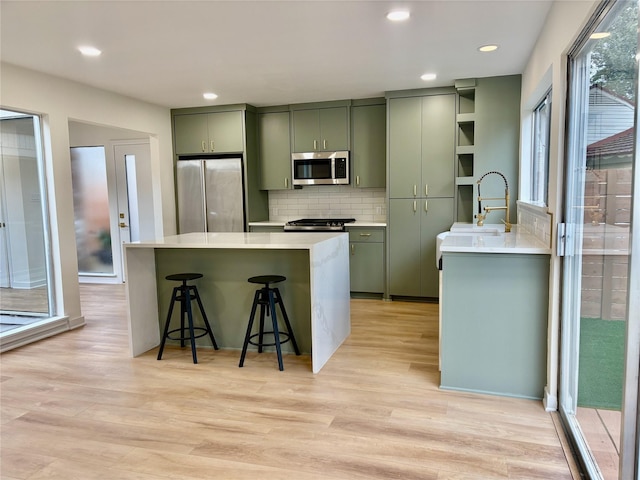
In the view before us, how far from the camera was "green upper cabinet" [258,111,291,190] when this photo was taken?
5820mm

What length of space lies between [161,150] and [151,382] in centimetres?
352

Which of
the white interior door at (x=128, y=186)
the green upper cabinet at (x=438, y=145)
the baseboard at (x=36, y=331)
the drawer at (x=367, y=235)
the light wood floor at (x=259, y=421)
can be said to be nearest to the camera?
the light wood floor at (x=259, y=421)

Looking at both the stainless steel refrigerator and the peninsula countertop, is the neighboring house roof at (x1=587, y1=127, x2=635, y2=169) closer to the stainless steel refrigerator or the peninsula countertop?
the peninsula countertop

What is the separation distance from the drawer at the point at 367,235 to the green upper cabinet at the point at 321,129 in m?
1.04

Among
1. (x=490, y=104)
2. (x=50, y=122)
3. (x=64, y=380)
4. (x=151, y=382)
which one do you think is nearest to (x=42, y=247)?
(x=50, y=122)

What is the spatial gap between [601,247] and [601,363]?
1.58ft

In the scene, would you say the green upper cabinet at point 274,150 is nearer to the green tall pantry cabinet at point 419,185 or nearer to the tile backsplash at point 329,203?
the tile backsplash at point 329,203

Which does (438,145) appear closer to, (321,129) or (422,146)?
(422,146)

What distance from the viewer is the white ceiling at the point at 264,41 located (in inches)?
110

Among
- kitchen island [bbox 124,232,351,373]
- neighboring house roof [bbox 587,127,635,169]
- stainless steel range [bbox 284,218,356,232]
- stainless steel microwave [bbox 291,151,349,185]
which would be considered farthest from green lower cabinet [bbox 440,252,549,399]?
stainless steel microwave [bbox 291,151,349,185]

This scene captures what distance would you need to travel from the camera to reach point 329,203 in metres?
6.06

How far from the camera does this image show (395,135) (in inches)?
203

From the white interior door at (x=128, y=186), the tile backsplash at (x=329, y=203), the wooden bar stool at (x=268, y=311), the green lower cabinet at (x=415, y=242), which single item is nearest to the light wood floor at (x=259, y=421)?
the wooden bar stool at (x=268, y=311)

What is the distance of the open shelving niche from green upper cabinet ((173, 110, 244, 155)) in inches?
103
